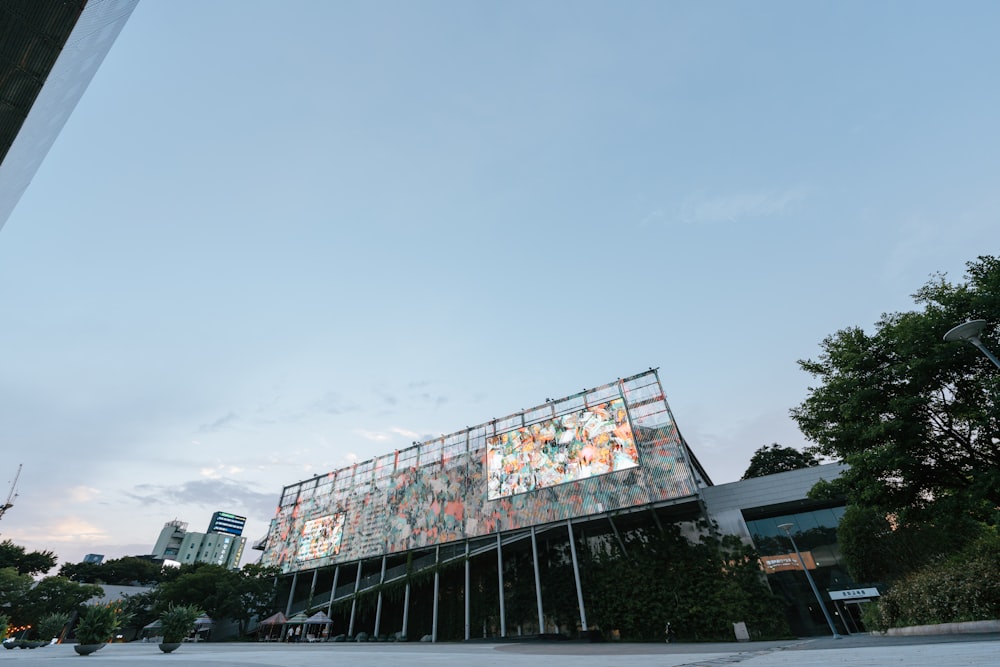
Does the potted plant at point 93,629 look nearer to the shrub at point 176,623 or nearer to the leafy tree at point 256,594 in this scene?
the shrub at point 176,623

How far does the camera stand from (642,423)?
28.3m

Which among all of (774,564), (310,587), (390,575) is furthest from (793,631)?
(310,587)

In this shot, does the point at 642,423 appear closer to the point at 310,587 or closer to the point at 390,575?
the point at 390,575

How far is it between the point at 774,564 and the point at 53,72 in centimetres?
3353

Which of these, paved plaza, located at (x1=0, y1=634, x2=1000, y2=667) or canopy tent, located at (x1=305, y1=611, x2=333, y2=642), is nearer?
paved plaza, located at (x1=0, y1=634, x2=1000, y2=667)

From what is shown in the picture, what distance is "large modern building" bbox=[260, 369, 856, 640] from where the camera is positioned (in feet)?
84.6

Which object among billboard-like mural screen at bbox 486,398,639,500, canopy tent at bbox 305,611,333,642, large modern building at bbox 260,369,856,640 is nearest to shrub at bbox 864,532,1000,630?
large modern building at bbox 260,369,856,640

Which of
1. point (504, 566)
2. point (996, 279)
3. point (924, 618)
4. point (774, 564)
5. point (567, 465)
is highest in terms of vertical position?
point (567, 465)

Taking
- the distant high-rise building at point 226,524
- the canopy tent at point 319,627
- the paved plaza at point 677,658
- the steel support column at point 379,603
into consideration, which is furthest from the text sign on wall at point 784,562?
the distant high-rise building at point 226,524

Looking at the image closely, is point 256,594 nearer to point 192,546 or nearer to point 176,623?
point 176,623

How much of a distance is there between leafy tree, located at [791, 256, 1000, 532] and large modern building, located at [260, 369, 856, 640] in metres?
12.0

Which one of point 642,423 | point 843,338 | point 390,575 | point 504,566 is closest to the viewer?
point 843,338

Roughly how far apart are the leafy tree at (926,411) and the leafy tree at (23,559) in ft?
267

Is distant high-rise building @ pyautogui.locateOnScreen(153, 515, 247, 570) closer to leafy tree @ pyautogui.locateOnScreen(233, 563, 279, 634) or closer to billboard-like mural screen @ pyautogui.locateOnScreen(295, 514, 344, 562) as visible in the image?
leafy tree @ pyautogui.locateOnScreen(233, 563, 279, 634)
